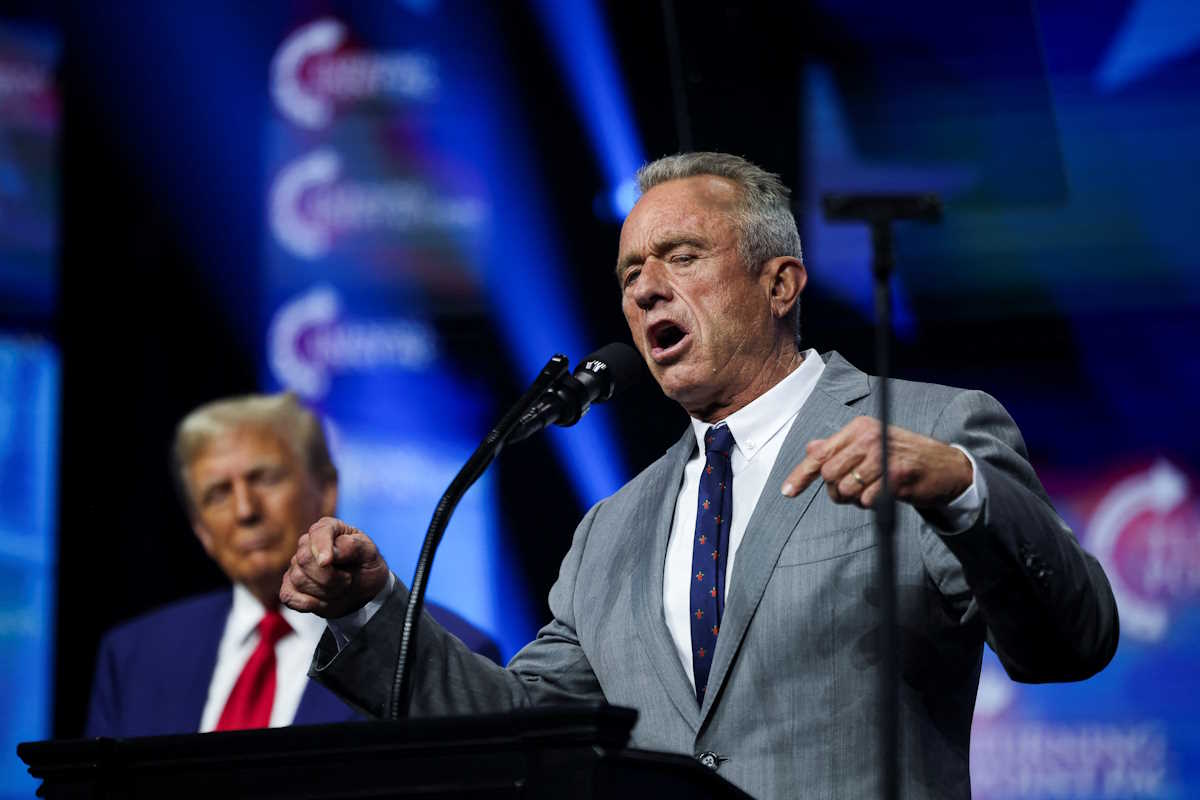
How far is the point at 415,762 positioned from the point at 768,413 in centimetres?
113

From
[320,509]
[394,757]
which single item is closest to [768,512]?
[394,757]

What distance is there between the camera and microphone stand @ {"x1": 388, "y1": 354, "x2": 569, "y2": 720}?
2012 mm

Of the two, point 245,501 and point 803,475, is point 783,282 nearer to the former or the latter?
point 803,475

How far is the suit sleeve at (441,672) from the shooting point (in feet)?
7.34

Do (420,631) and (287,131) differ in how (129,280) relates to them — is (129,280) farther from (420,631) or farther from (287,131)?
(420,631)

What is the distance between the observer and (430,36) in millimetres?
5121

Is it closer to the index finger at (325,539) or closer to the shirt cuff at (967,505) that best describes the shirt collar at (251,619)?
the index finger at (325,539)

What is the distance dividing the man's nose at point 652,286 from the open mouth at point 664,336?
4cm

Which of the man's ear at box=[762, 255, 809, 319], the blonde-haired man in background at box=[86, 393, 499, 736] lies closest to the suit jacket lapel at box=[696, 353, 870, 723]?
the man's ear at box=[762, 255, 809, 319]

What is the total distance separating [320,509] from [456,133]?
58.7 inches

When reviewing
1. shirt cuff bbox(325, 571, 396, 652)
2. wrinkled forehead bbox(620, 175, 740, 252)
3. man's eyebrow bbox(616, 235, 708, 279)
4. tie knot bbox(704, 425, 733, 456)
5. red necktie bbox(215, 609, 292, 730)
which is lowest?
red necktie bbox(215, 609, 292, 730)

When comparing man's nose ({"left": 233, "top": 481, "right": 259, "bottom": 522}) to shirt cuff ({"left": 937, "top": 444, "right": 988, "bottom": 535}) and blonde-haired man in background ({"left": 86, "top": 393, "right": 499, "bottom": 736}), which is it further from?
shirt cuff ({"left": 937, "top": 444, "right": 988, "bottom": 535})

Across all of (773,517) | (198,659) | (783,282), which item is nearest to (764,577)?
(773,517)

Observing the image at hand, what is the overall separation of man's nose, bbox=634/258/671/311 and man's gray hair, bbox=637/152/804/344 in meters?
0.15
